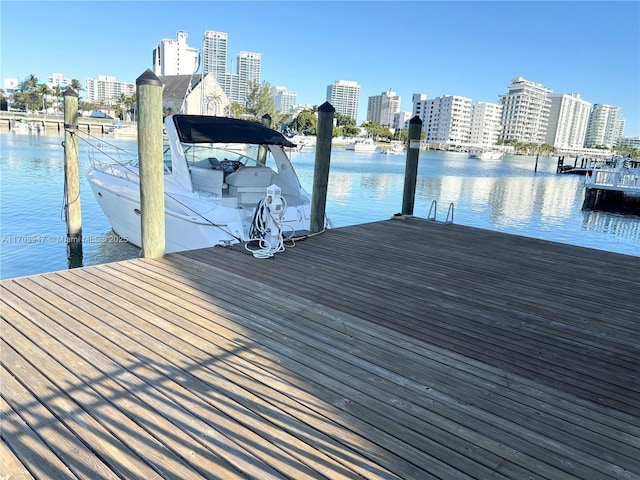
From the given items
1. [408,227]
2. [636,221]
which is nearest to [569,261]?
[408,227]

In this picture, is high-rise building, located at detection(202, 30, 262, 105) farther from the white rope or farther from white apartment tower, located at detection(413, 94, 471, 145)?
the white rope

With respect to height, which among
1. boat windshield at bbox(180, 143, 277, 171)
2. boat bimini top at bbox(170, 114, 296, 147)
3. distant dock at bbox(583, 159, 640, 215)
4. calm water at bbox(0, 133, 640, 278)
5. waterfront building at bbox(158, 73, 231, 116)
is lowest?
calm water at bbox(0, 133, 640, 278)

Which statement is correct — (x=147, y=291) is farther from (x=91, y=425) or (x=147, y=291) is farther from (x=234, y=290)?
(x=91, y=425)

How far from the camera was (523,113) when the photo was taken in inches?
6417

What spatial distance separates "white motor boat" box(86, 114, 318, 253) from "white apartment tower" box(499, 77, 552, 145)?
173 m

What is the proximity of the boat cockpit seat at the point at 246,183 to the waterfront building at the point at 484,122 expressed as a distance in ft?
543

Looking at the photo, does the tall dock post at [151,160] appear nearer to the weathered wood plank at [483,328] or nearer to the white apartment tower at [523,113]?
the weathered wood plank at [483,328]

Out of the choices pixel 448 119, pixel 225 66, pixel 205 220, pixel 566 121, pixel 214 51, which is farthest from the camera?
pixel 566 121

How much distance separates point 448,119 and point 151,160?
16580 cm

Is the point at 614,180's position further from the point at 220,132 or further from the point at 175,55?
the point at 175,55

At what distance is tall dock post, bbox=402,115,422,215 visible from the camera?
8906 millimetres

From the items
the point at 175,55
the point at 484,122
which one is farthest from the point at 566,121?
the point at 175,55

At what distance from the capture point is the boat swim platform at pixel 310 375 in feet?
6.59

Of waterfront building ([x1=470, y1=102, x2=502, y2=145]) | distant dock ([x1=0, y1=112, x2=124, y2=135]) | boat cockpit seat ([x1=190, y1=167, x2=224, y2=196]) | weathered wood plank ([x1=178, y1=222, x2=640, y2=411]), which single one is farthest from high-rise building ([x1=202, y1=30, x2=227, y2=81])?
weathered wood plank ([x1=178, y1=222, x2=640, y2=411])
